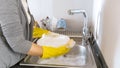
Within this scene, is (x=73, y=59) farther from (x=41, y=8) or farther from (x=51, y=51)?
(x=41, y=8)

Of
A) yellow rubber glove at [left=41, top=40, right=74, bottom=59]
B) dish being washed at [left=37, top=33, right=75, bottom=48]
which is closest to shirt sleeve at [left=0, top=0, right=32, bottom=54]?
yellow rubber glove at [left=41, top=40, right=74, bottom=59]

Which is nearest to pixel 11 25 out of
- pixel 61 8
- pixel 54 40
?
pixel 54 40

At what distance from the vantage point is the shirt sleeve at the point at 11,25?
861mm

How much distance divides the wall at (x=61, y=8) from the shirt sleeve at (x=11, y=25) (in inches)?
44.1

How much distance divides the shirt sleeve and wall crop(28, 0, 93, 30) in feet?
3.67

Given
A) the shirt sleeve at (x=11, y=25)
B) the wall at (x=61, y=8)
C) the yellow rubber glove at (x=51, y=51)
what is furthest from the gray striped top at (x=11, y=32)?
the wall at (x=61, y=8)

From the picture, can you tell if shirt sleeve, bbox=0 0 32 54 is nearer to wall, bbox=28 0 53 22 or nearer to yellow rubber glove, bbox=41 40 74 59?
yellow rubber glove, bbox=41 40 74 59

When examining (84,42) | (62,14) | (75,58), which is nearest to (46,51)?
(75,58)

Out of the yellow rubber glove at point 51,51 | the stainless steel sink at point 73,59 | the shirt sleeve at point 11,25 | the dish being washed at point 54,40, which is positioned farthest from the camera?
the dish being washed at point 54,40

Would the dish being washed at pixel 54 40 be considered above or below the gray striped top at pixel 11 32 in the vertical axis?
below

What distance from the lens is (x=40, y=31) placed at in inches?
68.9

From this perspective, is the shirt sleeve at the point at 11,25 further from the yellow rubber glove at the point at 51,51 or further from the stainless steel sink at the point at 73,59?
the stainless steel sink at the point at 73,59

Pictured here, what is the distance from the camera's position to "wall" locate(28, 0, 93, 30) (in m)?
1.99

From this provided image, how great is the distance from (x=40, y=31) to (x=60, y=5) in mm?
447
